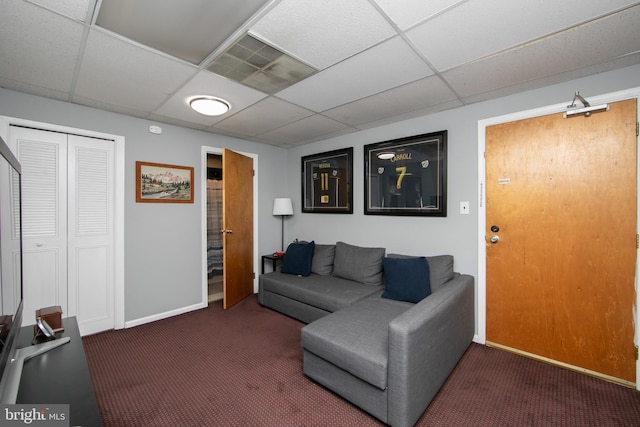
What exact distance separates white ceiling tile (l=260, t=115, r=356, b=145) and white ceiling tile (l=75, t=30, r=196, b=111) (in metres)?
1.39

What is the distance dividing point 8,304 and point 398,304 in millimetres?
2464

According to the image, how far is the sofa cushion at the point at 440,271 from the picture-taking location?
2617 mm

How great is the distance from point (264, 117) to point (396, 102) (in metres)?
1.43

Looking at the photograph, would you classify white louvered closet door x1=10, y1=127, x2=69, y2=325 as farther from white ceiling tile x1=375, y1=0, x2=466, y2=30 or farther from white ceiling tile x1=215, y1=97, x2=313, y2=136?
white ceiling tile x1=375, y1=0, x2=466, y2=30

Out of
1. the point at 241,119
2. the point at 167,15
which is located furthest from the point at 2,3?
the point at 241,119

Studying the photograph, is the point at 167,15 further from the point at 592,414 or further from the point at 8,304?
the point at 592,414

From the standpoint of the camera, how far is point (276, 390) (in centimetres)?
200

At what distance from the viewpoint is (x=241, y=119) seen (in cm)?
318

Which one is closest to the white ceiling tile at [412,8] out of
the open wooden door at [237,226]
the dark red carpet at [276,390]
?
the dark red carpet at [276,390]

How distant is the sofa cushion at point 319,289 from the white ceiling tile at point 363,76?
6.25ft

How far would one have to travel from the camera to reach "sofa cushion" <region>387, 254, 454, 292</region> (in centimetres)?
262

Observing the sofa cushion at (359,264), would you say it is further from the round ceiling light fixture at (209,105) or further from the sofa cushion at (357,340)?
the round ceiling light fixture at (209,105)

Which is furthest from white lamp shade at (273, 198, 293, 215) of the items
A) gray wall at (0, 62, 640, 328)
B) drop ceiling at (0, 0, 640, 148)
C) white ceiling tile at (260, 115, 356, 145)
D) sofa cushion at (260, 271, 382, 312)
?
drop ceiling at (0, 0, 640, 148)

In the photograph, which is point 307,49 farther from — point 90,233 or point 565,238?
point 90,233
